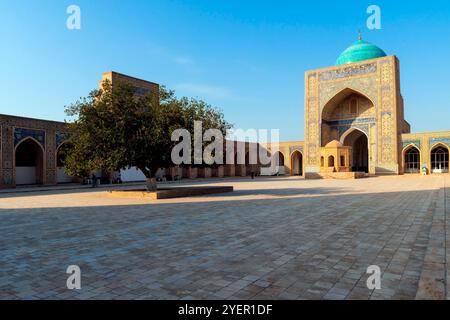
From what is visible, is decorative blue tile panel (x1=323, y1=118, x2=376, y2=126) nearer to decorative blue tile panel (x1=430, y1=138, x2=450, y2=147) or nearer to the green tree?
decorative blue tile panel (x1=430, y1=138, x2=450, y2=147)

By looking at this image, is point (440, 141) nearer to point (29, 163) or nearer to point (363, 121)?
point (363, 121)

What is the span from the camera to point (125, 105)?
12.9 metres

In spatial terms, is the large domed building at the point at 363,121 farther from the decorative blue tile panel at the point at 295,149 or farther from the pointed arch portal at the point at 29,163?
the pointed arch portal at the point at 29,163

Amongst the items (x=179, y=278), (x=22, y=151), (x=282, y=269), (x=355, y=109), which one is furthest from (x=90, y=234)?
(x=355, y=109)

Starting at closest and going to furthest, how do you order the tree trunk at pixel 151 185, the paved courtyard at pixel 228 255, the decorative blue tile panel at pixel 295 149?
1. the paved courtyard at pixel 228 255
2. the tree trunk at pixel 151 185
3. the decorative blue tile panel at pixel 295 149

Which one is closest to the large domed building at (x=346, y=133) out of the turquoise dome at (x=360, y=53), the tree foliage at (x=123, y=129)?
the turquoise dome at (x=360, y=53)

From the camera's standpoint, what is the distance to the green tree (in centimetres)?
1222

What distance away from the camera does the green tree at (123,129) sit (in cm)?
1222

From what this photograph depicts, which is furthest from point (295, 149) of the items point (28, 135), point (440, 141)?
point (28, 135)

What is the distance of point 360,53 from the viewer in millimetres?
35344

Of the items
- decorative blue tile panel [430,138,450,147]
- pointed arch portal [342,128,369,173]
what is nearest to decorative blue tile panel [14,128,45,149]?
pointed arch portal [342,128,369,173]

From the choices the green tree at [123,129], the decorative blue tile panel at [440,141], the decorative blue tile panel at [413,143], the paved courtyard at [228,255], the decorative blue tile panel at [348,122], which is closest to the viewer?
the paved courtyard at [228,255]

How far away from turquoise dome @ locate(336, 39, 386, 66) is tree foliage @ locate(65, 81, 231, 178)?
28.2m

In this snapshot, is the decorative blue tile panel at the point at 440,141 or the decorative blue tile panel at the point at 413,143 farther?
the decorative blue tile panel at the point at 413,143
